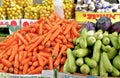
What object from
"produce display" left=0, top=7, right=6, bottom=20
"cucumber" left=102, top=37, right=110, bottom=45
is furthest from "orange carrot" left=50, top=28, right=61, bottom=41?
"produce display" left=0, top=7, right=6, bottom=20

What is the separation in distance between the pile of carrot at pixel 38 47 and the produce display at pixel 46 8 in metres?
1.43

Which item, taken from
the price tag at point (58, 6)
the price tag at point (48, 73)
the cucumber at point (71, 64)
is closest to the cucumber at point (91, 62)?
→ the cucumber at point (71, 64)

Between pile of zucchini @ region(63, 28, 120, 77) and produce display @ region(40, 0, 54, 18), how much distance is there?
2036 millimetres

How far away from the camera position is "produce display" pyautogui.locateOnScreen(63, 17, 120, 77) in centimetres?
240

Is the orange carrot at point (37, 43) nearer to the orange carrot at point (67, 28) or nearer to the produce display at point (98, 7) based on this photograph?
the orange carrot at point (67, 28)

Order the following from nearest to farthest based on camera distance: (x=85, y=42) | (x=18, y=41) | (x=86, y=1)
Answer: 1. (x=85, y=42)
2. (x=18, y=41)
3. (x=86, y=1)

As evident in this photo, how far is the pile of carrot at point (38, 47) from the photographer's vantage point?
2.74 metres

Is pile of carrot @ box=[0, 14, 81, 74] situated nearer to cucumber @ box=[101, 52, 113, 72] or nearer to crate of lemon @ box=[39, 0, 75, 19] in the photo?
cucumber @ box=[101, 52, 113, 72]

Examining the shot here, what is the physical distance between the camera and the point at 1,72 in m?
2.73

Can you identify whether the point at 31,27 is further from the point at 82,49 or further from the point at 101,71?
the point at 101,71

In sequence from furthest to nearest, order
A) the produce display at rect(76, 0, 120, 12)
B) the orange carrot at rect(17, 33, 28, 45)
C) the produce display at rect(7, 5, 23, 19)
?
the produce display at rect(7, 5, 23, 19)
the produce display at rect(76, 0, 120, 12)
the orange carrot at rect(17, 33, 28, 45)

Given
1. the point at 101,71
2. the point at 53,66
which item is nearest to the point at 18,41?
the point at 53,66

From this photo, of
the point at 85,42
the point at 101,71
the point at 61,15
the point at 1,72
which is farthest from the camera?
the point at 61,15

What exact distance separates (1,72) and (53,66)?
0.44 m
